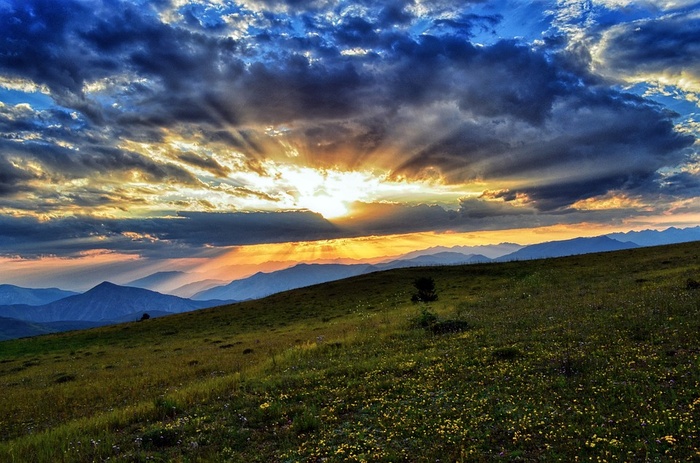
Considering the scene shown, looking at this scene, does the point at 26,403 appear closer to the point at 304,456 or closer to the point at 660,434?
the point at 304,456

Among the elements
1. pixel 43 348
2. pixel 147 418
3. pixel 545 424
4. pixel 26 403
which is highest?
pixel 545 424

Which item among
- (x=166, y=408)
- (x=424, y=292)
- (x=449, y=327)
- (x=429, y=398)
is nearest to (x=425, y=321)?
(x=449, y=327)

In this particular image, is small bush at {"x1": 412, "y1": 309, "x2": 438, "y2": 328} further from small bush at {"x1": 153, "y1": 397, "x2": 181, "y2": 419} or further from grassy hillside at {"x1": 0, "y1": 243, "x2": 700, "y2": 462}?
small bush at {"x1": 153, "y1": 397, "x2": 181, "y2": 419}

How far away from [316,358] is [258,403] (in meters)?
7.30

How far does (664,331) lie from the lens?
592 inches

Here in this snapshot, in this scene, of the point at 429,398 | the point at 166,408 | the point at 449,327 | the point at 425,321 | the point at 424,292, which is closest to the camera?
the point at 429,398

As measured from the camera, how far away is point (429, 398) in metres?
12.2

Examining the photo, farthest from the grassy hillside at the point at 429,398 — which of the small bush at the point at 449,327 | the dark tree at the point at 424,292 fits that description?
the dark tree at the point at 424,292

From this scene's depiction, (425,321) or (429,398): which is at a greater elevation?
(429,398)

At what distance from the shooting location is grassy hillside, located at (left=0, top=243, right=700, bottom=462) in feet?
28.9

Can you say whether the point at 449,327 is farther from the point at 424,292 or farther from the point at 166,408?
the point at 424,292

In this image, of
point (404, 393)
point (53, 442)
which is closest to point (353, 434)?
point (404, 393)

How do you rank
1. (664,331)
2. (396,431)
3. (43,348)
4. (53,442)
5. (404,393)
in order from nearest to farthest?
1. (396,431)
2. (53,442)
3. (404,393)
4. (664,331)
5. (43,348)

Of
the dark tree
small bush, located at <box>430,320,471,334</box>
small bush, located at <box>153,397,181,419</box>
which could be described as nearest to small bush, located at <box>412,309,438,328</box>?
small bush, located at <box>430,320,471,334</box>
